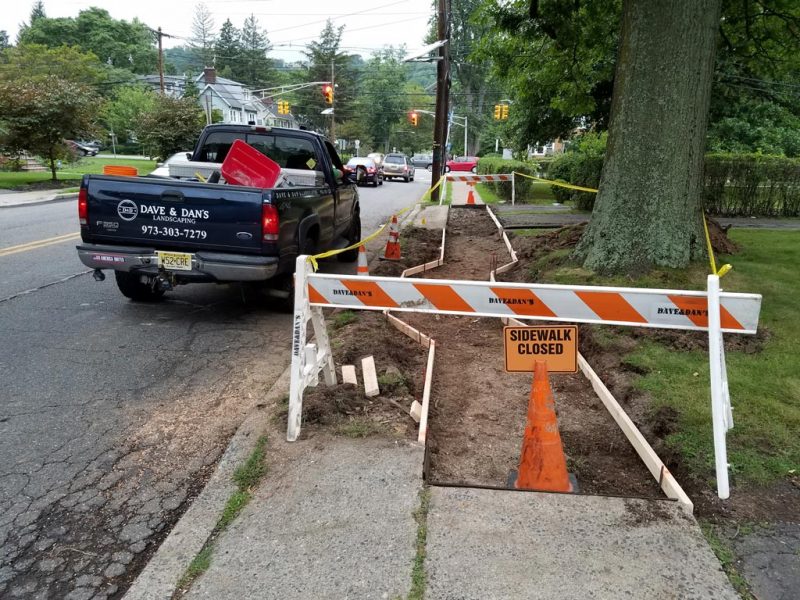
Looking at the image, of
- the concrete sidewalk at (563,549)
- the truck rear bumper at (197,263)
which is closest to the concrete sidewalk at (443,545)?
the concrete sidewalk at (563,549)

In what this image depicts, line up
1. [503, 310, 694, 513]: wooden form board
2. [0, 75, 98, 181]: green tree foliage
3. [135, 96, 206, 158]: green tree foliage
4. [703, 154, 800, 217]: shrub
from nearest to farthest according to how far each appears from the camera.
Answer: [503, 310, 694, 513]: wooden form board
[703, 154, 800, 217]: shrub
[0, 75, 98, 181]: green tree foliage
[135, 96, 206, 158]: green tree foliage

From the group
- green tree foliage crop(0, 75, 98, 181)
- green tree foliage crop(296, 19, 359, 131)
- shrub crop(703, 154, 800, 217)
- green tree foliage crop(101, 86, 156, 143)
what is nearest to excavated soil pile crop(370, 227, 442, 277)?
shrub crop(703, 154, 800, 217)

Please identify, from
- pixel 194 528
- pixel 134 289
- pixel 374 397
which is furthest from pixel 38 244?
pixel 194 528

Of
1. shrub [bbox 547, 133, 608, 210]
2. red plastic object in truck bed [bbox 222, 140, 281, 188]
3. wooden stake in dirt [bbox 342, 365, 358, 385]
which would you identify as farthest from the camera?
shrub [bbox 547, 133, 608, 210]

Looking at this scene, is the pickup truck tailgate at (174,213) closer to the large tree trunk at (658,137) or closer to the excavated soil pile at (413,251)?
the excavated soil pile at (413,251)

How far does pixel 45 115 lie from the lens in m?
22.9

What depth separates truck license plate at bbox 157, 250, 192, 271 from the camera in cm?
598

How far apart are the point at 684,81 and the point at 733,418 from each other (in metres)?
4.28

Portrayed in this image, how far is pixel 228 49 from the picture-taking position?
99.4 meters

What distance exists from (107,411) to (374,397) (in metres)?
1.97

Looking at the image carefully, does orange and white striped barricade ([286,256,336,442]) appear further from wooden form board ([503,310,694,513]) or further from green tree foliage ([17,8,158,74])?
green tree foliage ([17,8,158,74])

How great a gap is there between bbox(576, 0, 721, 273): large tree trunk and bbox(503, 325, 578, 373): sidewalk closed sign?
13.5 ft

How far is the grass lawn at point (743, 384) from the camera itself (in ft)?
12.0

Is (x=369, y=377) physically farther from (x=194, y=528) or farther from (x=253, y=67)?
(x=253, y=67)
